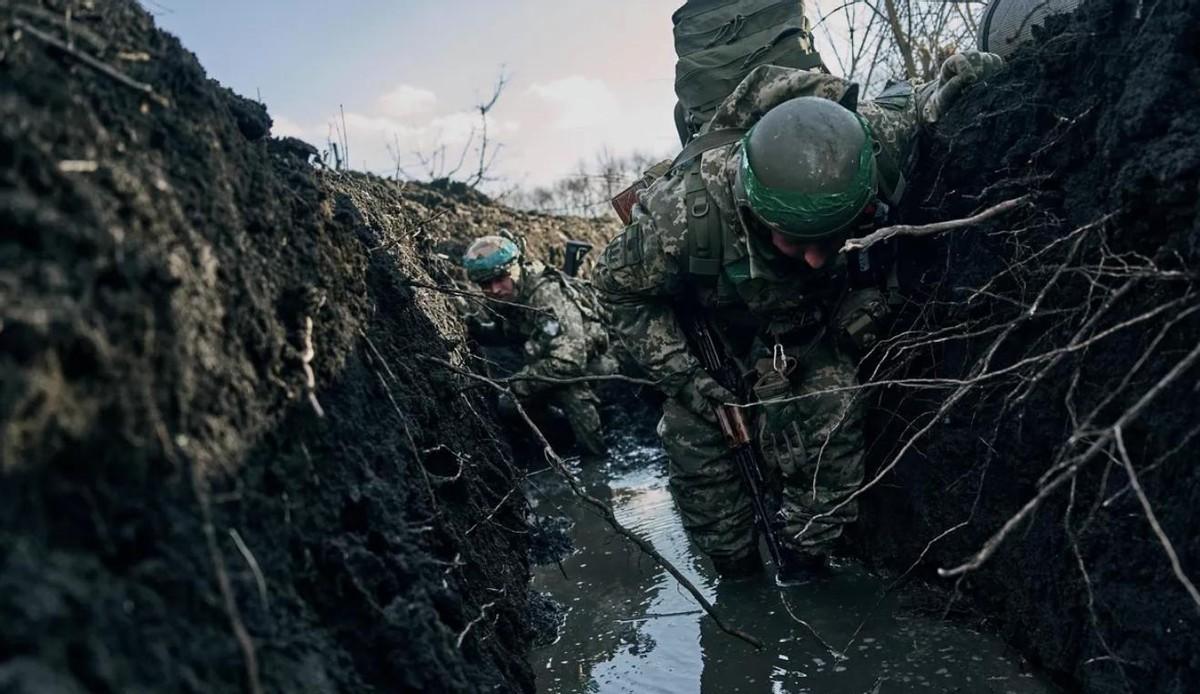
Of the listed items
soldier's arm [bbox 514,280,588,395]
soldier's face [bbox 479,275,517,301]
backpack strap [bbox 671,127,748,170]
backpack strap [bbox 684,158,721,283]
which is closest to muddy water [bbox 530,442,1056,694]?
backpack strap [bbox 684,158,721,283]

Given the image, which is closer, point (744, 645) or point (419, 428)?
point (419, 428)

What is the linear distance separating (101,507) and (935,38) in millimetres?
7486

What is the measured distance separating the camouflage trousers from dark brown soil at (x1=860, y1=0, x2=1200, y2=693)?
230mm

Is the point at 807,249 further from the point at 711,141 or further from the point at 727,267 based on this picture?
the point at 711,141

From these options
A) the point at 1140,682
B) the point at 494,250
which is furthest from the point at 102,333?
the point at 494,250

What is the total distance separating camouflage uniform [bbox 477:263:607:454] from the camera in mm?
6859

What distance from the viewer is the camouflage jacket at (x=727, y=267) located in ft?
11.6

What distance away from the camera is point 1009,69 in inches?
121

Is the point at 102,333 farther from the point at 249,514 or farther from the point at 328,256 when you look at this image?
the point at 328,256

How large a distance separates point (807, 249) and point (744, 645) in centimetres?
148

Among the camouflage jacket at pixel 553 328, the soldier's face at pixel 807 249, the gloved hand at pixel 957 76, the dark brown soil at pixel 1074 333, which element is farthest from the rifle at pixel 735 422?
the camouflage jacket at pixel 553 328

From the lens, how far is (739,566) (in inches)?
159

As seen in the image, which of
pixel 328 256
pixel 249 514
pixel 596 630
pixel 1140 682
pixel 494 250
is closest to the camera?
pixel 249 514

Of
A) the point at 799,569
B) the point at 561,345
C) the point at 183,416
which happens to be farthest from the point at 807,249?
the point at 561,345
